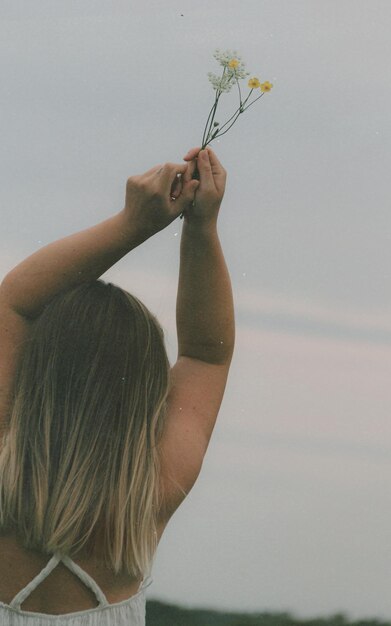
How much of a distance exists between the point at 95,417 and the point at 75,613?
46cm

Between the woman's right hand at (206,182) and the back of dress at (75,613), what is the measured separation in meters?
0.89

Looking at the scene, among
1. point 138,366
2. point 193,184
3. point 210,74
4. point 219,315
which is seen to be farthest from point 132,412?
point 210,74

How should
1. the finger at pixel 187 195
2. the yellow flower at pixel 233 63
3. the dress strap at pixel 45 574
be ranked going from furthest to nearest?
1. the yellow flower at pixel 233 63
2. the finger at pixel 187 195
3. the dress strap at pixel 45 574

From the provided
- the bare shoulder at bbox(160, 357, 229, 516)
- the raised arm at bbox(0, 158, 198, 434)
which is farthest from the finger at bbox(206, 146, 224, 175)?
the bare shoulder at bbox(160, 357, 229, 516)

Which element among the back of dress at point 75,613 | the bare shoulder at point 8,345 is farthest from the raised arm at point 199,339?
the bare shoulder at point 8,345

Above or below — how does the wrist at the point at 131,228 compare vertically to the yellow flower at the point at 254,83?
below

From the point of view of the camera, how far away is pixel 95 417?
2600 millimetres

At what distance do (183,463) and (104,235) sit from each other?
591mm

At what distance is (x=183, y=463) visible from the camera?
2.64 m

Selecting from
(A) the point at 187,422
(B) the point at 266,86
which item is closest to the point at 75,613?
(A) the point at 187,422

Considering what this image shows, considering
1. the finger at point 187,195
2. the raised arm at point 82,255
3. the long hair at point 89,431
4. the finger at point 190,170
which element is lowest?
the long hair at point 89,431

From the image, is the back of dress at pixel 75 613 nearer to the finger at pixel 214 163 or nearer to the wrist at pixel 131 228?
the wrist at pixel 131 228

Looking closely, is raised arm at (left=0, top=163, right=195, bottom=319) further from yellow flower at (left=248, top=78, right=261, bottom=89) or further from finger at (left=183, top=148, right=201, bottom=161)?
yellow flower at (left=248, top=78, right=261, bottom=89)

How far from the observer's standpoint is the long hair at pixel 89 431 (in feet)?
8.23
